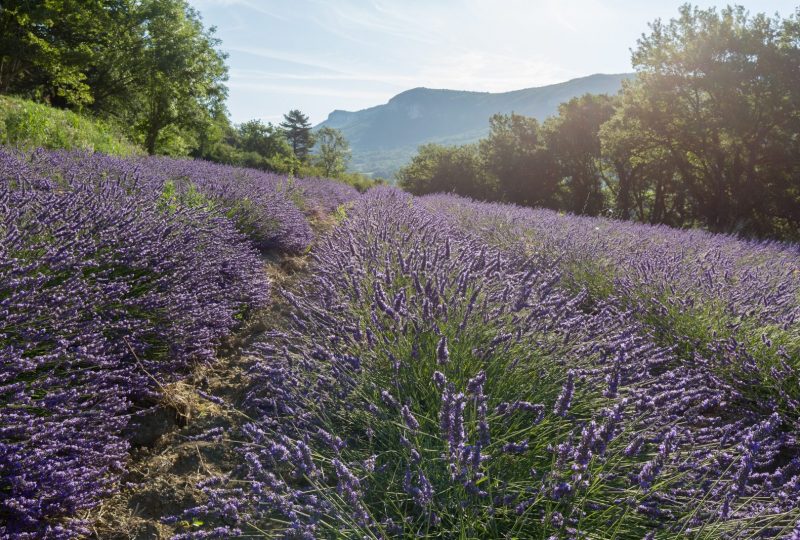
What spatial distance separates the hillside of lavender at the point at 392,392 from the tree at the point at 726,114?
45.5 ft

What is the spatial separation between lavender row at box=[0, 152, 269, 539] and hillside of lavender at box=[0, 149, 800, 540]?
13 millimetres

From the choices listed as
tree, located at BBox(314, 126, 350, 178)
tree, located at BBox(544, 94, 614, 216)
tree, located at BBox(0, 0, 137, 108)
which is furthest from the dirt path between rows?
tree, located at BBox(314, 126, 350, 178)

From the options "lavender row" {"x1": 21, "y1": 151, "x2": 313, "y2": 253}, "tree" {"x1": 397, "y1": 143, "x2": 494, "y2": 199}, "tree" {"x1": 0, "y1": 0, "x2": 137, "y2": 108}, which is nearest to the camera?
"lavender row" {"x1": 21, "y1": 151, "x2": 313, "y2": 253}

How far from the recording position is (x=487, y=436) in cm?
123

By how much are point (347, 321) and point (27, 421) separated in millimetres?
1228

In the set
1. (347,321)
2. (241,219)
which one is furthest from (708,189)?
(347,321)

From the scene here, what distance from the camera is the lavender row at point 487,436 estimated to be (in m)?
1.17

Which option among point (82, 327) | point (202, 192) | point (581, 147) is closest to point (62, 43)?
point (202, 192)

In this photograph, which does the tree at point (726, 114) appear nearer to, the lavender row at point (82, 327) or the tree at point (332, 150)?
the lavender row at point (82, 327)

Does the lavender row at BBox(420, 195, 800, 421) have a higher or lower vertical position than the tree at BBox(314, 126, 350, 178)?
lower

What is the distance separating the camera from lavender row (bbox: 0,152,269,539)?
142 centimetres

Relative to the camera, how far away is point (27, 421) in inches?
57.4

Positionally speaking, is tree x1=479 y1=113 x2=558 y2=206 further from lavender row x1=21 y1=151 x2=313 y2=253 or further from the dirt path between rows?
the dirt path between rows

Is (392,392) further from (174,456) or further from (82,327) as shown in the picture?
(82,327)
